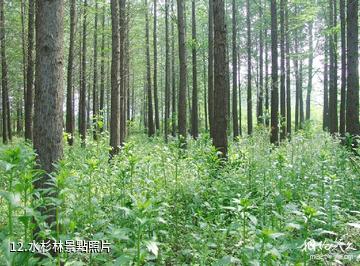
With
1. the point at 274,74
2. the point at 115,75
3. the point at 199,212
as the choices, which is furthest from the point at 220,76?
the point at 274,74

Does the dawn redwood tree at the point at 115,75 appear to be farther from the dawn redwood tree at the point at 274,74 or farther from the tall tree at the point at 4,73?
the tall tree at the point at 4,73

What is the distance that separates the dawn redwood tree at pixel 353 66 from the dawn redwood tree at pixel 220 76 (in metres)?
5.44

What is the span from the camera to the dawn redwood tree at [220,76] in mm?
8547

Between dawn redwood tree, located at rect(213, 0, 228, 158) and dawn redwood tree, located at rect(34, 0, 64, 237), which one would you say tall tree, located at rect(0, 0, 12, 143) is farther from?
dawn redwood tree, located at rect(34, 0, 64, 237)

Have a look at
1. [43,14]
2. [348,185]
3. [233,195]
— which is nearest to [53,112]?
[43,14]

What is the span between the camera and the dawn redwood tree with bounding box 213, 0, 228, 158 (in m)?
8.55

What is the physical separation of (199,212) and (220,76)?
5.35 m

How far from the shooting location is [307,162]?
298 inches

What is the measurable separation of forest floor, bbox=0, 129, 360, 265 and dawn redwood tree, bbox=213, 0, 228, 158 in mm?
799

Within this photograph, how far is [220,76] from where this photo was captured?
8.66 metres

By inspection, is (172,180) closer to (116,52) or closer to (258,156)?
(258,156)

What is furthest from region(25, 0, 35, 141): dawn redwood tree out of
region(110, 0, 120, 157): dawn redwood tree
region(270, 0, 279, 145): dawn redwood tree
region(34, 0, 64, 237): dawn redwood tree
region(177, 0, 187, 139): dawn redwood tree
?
region(34, 0, 64, 237): dawn redwood tree

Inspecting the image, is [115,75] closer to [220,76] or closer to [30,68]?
[220,76]

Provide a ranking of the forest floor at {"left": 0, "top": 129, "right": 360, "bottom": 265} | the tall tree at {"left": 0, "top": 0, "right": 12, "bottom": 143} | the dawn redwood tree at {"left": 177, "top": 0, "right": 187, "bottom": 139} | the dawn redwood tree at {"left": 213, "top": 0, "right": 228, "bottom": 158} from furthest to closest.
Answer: the tall tree at {"left": 0, "top": 0, "right": 12, "bottom": 143}, the dawn redwood tree at {"left": 177, "top": 0, "right": 187, "bottom": 139}, the dawn redwood tree at {"left": 213, "top": 0, "right": 228, "bottom": 158}, the forest floor at {"left": 0, "top": 129, "right": 360, "bottom": 265}
